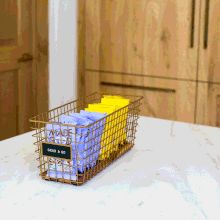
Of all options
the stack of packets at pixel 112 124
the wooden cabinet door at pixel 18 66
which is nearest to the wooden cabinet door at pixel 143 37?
the wooden cabinet door at pixel 18 66

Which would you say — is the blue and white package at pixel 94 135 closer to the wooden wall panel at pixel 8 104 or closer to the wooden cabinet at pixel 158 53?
the wooden cabinet at pixel 158 53

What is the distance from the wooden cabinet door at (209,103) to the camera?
8.97 ft

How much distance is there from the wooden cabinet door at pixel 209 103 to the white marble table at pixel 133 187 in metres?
1.27

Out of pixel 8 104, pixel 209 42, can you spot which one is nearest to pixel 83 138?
pixel 209 42

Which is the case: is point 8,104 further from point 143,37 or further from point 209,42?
point 209,42

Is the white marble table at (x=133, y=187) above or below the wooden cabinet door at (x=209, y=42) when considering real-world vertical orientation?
below

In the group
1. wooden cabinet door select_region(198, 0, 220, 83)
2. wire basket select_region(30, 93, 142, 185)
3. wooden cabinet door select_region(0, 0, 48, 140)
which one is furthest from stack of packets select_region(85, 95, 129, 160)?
wooden cabinet door select_region(0, 0, 48, 140)

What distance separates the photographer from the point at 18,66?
11.2ft

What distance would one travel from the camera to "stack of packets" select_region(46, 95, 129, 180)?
3.65ft

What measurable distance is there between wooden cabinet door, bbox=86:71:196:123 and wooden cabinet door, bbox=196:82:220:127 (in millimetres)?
40

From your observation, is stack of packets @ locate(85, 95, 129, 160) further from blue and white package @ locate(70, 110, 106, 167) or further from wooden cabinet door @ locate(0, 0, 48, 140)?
wooden cabinet door @ locate(0, 0, 48, 140)

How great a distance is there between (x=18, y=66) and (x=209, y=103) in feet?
4.41

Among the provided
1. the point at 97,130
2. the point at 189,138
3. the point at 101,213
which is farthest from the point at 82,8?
the point at 101,213

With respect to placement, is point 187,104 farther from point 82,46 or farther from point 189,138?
point 189,138
